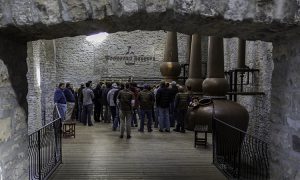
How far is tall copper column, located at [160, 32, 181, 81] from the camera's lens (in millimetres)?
13120

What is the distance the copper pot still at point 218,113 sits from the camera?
26.0 feet

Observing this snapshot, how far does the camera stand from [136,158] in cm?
782

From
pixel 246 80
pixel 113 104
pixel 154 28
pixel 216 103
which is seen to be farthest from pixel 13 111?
pixel 246 80

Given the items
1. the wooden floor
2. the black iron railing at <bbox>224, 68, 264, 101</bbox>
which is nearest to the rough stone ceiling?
the wooden floor

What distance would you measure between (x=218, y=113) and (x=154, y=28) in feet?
15.7

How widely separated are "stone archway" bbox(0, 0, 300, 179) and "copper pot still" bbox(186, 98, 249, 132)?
424 cm

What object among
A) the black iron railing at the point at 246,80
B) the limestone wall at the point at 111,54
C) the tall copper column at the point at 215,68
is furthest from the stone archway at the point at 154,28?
the limestone wall at the point at 111,54

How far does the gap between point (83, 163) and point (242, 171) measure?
3.02 m

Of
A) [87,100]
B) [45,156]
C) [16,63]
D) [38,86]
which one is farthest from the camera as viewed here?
[87,100]

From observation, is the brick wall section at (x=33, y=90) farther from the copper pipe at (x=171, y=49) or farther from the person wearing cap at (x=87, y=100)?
the copper pipe at (x=171, y=49)

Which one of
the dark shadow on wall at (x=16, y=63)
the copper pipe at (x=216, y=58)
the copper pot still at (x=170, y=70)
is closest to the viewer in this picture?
the dark shadow on wall at (x=16, y=63)

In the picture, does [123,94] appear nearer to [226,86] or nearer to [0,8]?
[226,86]

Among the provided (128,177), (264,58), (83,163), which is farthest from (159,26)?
(264,58)

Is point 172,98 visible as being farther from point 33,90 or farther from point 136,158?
point 33,90
